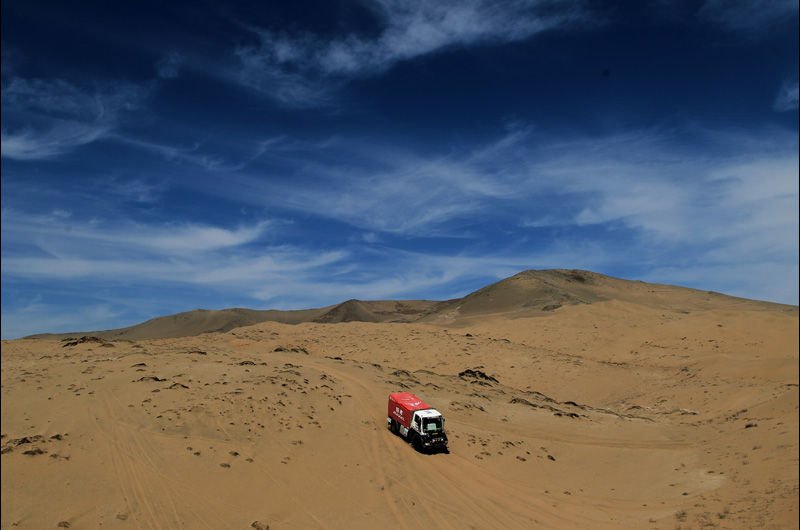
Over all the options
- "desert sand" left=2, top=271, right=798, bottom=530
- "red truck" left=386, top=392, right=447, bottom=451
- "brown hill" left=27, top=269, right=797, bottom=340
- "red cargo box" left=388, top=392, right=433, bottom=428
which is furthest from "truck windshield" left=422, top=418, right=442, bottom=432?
"brown hill" left=27, top=269, right=797, bottom=340

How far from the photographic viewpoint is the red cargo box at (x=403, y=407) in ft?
72.6

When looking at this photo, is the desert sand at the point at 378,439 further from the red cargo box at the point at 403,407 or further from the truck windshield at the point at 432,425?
the truck windshield at the point at 432,425

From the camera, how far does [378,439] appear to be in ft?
72.4

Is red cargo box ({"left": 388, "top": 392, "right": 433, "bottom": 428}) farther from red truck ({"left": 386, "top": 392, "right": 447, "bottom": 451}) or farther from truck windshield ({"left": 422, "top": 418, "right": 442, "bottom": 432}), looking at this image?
truck windshield ({"left": 422, "top": 418, "right": 442, "bottom": 432})

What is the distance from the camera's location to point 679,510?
17609mm

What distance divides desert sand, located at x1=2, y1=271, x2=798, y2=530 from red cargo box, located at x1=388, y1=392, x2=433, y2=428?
36.3 inches

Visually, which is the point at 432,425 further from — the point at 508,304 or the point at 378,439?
the point at 508,304

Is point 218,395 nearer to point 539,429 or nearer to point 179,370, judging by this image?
point 179,370

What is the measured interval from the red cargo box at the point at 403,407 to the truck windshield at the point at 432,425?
2.52 ft

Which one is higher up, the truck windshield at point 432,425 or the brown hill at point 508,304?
the brown hill at point 508,304

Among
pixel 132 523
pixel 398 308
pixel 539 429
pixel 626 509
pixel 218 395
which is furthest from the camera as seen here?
pixel 398 308

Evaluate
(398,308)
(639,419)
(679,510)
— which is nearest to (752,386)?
(639,419)

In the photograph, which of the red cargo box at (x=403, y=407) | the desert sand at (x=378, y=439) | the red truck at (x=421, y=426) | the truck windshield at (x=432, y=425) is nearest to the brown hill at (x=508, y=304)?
the desert sand at (x=378, y=439)

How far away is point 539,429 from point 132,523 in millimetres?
20166
